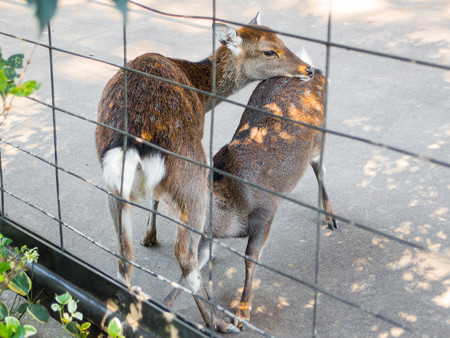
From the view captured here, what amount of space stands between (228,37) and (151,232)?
137cm

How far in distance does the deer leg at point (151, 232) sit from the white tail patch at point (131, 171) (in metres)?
0.89

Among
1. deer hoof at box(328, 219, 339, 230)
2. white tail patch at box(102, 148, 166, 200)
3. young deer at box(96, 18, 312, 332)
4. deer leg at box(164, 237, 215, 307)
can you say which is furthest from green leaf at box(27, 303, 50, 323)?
deer hoof at box(328, 219, 339, 230)

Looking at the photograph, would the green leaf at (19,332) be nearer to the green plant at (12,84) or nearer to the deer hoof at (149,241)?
the green plant at (12,84)

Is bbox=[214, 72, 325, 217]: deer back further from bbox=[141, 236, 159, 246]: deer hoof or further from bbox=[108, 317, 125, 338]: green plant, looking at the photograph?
bbox=[108, 317, 125, 338]: green plant

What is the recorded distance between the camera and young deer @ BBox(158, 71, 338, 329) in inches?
133

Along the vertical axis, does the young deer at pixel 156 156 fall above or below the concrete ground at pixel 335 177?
above

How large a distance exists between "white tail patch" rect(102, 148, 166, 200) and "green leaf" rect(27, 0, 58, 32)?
1.62m

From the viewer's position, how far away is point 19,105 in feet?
18.6

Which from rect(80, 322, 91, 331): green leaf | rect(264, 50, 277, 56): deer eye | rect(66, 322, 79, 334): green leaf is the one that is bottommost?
rect(66, 322, 79, 334): green leaf

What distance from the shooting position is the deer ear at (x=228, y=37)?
395 centimetres

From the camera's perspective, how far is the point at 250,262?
3250mm

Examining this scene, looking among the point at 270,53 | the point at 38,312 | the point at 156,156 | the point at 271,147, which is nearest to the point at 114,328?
the point at 38,312

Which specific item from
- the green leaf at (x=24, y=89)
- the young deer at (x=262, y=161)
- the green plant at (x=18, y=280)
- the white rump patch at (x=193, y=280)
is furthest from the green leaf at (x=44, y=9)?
the young deer at (x=262, y=161)

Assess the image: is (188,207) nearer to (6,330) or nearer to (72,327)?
(72,327)
